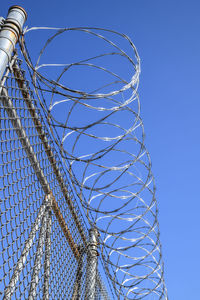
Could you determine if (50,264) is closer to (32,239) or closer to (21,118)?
(32,239)

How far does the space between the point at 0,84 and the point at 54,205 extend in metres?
1.61

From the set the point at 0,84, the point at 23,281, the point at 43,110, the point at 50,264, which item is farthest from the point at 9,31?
the point at 50,264

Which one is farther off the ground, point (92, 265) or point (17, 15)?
point (17, 15)

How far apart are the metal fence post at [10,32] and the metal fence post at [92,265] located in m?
2.80

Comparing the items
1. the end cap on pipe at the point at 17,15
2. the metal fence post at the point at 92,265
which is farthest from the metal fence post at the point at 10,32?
the metal fence post at the point at 92,265

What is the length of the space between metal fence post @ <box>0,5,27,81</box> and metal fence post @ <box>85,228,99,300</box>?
2800 millimetres

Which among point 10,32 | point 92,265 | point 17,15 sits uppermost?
point 17,15

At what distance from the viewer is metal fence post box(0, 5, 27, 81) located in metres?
2.10

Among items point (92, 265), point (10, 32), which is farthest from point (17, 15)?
point (92, 265)

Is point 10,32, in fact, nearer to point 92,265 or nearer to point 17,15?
point 17,15

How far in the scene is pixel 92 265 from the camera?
4258 millimetres

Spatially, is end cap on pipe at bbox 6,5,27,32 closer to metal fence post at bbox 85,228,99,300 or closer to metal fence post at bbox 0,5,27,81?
metal fence post at bbox 0,5,27,81

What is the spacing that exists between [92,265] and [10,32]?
9.82 ft

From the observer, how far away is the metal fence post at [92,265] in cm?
401
